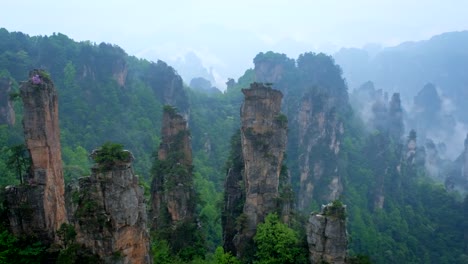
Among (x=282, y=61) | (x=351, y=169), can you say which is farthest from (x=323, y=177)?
(x=282, y=61)

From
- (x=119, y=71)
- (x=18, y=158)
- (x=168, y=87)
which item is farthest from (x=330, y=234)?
(x=168, y=87)

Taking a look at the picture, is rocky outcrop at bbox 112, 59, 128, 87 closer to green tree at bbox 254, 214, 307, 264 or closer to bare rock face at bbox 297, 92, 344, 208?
bare rock face at bbox 297, 92, 344, 208

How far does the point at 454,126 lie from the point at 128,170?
111 m

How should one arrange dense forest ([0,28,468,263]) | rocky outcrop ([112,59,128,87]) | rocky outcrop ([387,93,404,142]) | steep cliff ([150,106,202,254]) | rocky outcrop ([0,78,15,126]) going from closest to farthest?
steep cliff ([150,106,202,254])
rocky outcrop ([0,78,15,126])
dense forest ([0,28,468,263])
rocky outcrop ([112,59,128,87])
rocky outcrop ([387,93,404,142])

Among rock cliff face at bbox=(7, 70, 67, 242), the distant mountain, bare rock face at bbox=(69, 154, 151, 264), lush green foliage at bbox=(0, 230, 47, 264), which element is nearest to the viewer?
bare rock face at bbox=(69, 154, 151, 264)

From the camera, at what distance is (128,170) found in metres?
18.4

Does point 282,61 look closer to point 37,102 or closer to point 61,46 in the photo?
point 61,46

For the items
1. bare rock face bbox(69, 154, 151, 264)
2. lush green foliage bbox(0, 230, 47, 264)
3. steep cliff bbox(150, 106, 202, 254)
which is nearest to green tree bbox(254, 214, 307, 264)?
steep cliff bbox(150, 106, 202, 254)

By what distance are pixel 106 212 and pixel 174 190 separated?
11.6m

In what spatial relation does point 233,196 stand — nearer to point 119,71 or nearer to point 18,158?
point 18,158

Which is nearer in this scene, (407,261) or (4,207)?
(4,207)

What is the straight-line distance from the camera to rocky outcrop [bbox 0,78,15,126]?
43.4 meters

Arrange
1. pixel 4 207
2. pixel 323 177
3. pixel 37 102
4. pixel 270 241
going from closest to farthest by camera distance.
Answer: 1. pixel 4 207
2. pixel 37 102
3. pixel 270 241
4. pixel 323 177

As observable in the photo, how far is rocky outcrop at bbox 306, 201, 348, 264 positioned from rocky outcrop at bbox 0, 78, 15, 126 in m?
34.2
